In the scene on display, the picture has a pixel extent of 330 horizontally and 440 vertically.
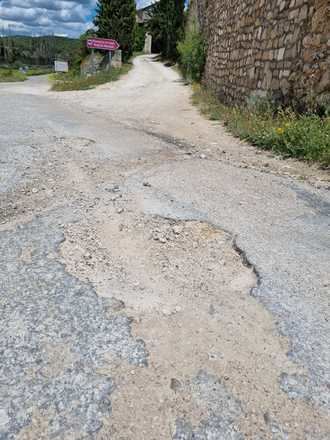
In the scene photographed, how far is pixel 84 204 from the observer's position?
2969 millimetres

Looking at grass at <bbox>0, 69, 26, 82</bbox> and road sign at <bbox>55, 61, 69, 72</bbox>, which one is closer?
road sign at <bbox>55, 61, 69, 72</bbox>

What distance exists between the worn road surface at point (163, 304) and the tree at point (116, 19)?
23869 millimetres

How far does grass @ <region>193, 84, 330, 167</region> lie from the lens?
4316 mm

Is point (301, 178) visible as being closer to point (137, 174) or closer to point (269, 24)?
point (137, 174)

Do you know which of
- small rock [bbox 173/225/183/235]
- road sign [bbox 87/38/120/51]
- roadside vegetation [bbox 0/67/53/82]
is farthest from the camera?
roadside vegetation [bbox 0/67/53/82]

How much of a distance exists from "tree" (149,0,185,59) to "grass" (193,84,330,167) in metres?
21.8

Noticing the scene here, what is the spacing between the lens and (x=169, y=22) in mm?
27766

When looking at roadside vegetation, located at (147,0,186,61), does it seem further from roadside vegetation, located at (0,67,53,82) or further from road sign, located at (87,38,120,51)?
roadside vegetation, located at (0,67,53,82)

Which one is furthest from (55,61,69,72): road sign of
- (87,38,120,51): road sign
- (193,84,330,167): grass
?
(193,84,330,167): grass

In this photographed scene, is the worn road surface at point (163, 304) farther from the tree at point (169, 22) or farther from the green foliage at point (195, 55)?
the tree at point (169, 22)

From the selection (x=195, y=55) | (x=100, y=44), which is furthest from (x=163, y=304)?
(x=100, y=44)

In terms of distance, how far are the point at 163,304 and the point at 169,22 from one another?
30211 millimetres

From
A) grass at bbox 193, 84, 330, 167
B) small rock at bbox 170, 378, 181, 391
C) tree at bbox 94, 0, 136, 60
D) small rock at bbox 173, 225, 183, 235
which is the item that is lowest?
small rock at bbox 170, 378, 181, 391

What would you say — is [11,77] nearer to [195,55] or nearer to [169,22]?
[169,22]
